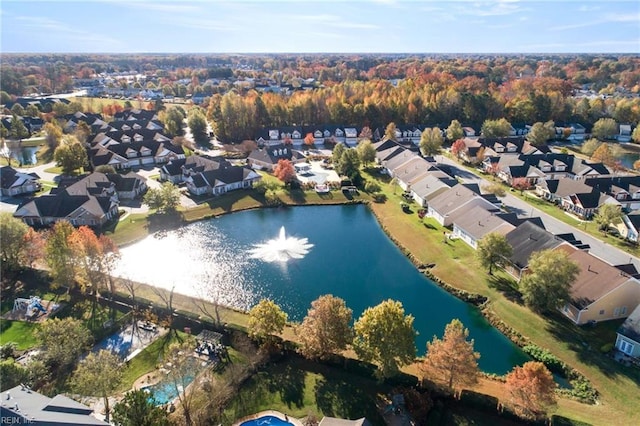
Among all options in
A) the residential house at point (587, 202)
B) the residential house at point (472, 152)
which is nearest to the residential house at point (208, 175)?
the residential house at point (472, 152)

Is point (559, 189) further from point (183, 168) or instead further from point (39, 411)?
point (39, 411)

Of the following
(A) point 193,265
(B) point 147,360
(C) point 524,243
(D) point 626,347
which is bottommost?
(B) point 147,360

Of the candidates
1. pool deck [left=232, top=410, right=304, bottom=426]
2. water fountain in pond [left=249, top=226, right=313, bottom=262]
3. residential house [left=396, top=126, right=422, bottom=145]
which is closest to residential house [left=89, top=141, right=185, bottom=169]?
water fountain in pond [left=249, top=226, right=313, bottom=262]

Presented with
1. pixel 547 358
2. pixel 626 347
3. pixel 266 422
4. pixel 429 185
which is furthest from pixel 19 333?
pixel 429 185

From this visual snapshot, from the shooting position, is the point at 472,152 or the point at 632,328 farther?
the point at 472,152

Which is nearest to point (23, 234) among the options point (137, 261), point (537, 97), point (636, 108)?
point (137, 261)

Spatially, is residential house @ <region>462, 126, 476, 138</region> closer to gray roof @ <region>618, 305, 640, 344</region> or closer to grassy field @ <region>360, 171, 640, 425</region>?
grassy field @ <region>360, 171, 640, 425</region>

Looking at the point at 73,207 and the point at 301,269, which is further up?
the point at 73,207
